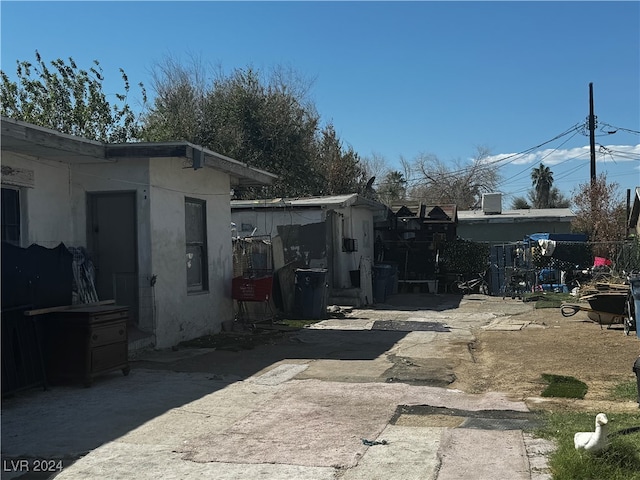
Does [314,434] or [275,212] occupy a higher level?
[275,212]

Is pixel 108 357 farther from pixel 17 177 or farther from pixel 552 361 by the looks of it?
pixel 552 361

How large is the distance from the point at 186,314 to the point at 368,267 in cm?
896

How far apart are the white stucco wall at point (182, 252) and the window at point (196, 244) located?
12 cm

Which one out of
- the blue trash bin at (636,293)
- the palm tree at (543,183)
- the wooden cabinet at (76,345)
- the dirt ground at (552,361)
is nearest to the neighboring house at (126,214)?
the wooden cabinet at (76,345)

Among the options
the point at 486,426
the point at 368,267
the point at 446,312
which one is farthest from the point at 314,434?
the point at 368,267

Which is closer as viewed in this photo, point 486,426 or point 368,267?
point 486,426

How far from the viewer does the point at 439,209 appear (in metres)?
24.8

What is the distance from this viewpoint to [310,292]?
15.1 m

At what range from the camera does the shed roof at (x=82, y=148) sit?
7.60 meters

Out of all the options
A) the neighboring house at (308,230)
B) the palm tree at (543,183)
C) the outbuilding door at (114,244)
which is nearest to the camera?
the outbuilding door at (114,244)

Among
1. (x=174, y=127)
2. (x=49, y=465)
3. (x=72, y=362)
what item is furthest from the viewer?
(x=174, y=127)

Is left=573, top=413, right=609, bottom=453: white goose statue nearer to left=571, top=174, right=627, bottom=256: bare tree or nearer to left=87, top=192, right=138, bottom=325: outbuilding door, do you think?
left=87, top=192, right=138, bottom=325: outbuilding door

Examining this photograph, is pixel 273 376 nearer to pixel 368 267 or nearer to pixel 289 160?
pixel 368 267

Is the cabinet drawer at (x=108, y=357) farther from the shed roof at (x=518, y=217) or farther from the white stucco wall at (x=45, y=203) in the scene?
the shed roof at (x=518, y=217)
